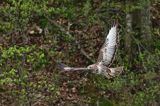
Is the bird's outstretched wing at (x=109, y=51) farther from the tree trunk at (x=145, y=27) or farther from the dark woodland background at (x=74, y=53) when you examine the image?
the tree trunk at (x=145, y=27)

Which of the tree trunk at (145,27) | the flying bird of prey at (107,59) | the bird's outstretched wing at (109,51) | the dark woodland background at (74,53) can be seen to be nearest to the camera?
the flying bird of prey at (107,59)

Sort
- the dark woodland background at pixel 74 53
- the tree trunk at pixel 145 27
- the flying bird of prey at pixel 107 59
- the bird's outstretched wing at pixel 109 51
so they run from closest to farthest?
the flying bird of prey at pixel 107 59
the bird's outstretched wing at pixel 109 51
the dark woodland background at pixel 74 53
the tree trunk at pixel 145 27

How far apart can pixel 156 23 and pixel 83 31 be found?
1.99 meters

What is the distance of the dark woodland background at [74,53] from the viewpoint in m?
9.16

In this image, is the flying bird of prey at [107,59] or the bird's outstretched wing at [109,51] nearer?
the flying bird of prey at [107,59]

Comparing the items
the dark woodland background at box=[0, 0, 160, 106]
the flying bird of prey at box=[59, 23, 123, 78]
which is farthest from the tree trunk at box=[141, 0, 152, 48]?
the flying bird of prey at box=[59, 23, 123, 78]

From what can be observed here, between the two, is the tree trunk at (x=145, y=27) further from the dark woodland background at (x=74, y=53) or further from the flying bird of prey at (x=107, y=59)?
the flying bird of prey at (x=107, y=59)

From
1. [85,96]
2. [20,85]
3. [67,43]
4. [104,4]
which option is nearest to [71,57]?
[67,43]

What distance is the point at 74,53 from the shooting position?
1284cm

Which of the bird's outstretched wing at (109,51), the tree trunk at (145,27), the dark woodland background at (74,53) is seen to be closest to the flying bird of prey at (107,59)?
the bird's outstretched wing at (109,51)

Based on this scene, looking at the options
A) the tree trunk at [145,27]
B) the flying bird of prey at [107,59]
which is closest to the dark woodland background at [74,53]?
the tree trunk at [145,27]

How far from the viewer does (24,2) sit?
879cm

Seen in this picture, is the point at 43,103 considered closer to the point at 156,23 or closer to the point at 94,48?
the point at 94,48

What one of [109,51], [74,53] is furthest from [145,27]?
[109,51]
